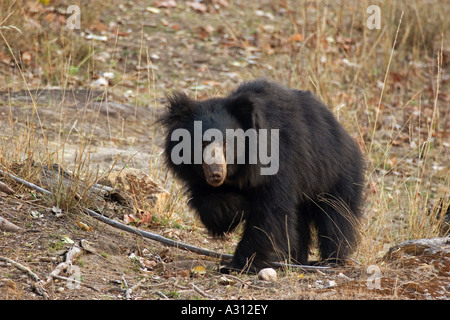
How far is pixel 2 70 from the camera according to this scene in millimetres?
7141

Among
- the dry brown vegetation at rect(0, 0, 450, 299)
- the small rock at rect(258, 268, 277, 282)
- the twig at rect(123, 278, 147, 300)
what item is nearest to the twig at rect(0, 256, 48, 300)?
the dry brown vegetation at rect(0, 0, 450, 299)

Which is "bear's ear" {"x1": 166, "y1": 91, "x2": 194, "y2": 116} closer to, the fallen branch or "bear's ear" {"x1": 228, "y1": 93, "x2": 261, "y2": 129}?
"bear's ear" {"x1": 228, "y1": 93, "x2": 261, "y2": 129}

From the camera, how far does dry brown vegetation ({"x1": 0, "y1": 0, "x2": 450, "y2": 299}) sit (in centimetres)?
345

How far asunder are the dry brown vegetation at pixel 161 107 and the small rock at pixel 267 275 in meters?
0.06

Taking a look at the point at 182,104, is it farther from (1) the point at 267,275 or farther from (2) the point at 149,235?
(1) the point at 267,275

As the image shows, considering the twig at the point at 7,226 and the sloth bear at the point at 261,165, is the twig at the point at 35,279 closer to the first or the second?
the twig at the point at 7,226

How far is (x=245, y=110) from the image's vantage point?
3.61m

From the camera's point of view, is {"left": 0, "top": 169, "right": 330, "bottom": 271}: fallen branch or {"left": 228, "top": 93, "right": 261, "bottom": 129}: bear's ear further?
{"left": 0, "top": 169, "right": 330, "bottom": 271}: fallen branch

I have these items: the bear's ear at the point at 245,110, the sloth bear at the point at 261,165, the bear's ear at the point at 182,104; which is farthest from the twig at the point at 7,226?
the bear's ear at the point at 245,110

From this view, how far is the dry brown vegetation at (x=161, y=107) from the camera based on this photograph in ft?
11.3

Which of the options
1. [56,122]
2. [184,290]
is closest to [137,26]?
[56,122]

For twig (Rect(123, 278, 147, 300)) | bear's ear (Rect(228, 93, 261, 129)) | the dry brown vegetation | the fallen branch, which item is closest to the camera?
twig (Rect(123, 278, 147, 300))

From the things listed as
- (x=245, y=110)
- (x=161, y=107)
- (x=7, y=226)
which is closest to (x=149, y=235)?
(x=7, y=226)
